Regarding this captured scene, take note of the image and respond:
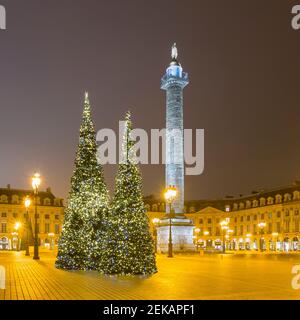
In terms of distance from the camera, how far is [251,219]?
350 ft

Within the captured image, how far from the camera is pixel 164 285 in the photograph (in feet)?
54.9

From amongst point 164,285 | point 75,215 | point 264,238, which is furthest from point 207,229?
point 164,285

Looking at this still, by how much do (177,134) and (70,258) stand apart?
31.7 meters

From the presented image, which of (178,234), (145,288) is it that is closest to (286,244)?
(178,234)

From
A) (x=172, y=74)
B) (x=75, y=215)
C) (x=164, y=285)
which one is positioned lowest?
(x=164, y=285)

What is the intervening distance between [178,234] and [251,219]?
5459 centimetres

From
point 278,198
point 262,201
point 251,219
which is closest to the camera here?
point 278,198

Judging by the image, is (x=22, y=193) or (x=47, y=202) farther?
(x=47, y=202)

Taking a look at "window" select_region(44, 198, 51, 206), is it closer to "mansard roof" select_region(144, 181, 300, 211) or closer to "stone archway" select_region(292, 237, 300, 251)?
"mansard roof" select_region(144, 181, 300, 211)

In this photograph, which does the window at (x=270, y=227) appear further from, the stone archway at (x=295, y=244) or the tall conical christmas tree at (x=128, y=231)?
the tall conical christmas tree at (x=128, y=231)

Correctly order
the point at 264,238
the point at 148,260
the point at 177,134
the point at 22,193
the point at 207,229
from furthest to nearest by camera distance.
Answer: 1. the point at 207,229
2. the point at 22,193
3. the point at 264,238
4. the point at 177,134
5. the point at 148,260

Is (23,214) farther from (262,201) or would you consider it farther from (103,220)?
(103,220)

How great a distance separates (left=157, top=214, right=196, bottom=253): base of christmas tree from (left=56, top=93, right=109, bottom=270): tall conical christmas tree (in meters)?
29.4
